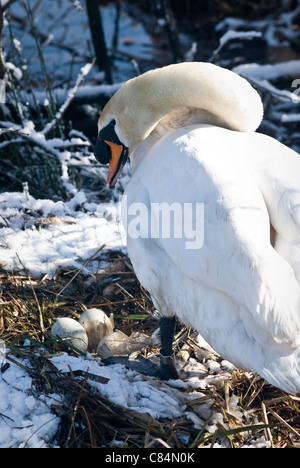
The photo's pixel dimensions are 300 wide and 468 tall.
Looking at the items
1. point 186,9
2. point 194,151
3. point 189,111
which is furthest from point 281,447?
point 186,9

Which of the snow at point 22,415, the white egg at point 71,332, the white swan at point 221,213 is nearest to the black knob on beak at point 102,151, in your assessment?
the white swan at point 221,213

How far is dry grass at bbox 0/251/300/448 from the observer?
2678 mm

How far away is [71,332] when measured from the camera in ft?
10.5

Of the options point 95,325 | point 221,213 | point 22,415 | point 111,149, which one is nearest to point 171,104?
point 111,149

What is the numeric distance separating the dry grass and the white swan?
0.37 m

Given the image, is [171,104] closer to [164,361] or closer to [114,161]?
[114,161]

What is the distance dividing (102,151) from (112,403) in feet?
4.47

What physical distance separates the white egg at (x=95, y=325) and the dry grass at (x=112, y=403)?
6.4 inches

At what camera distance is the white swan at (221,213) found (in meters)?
2.40

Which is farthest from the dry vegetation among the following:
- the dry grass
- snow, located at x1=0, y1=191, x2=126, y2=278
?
snow, located at x1=0, y1=191, x2=126, y2=278

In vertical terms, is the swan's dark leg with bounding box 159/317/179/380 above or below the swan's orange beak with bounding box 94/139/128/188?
below

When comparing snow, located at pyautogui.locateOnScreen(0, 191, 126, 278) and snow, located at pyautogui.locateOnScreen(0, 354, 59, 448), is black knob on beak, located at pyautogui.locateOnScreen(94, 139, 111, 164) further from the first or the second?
snow, located at pyautogui.locateOnScreen(0, 354, 59, 448)

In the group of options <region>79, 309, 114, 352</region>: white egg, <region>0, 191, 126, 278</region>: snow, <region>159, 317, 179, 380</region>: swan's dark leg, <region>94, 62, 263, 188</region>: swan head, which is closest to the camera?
<region>94, 62, 263, 188</region>: swan head

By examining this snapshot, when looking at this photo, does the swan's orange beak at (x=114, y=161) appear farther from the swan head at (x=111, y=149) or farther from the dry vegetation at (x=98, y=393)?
the dry vegetation at (x=98, y=393)
